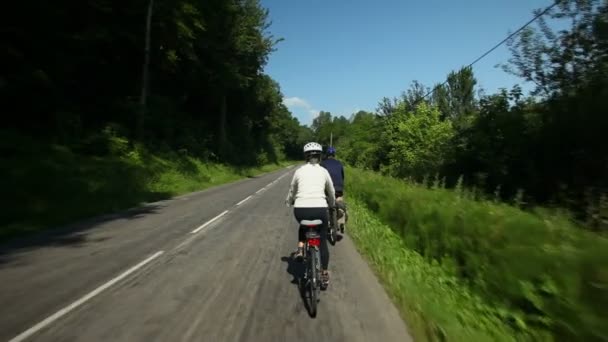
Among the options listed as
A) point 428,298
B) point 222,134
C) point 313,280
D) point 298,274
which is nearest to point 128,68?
point 222,134

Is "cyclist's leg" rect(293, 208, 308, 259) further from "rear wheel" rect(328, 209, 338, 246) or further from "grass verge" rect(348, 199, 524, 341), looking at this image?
"rear wheel" rect(328, 209, 338, 246)

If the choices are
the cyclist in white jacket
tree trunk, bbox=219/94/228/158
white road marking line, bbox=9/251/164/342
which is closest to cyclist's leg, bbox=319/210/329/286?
the cyclist in white jacket

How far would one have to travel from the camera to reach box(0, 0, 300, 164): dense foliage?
59.3 ft

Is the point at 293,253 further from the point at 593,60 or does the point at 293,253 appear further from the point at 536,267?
the point at 593,60

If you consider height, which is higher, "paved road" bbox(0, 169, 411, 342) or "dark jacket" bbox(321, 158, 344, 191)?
"dark jacket" bbox(321, 158, 344, 191)

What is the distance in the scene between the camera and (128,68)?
28719 mm

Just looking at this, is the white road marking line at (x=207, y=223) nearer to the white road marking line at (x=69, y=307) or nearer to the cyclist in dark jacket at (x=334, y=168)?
the white road marking line at (x=69, y=307)

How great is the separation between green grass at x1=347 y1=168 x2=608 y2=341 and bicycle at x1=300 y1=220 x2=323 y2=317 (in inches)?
48.8

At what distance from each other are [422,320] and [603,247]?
2009 millimetres

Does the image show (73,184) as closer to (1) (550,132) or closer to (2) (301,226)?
(2) (301,226)

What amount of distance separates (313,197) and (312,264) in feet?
3.26

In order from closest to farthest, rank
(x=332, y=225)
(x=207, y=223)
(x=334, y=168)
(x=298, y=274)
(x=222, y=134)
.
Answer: (x=298, y=274)
(x=332, y=225)
(x=334, y=168)
(x=207, y=223)
(x=222, y=134)

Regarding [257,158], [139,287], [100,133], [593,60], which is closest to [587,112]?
[593,60]

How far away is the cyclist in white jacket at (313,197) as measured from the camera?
232 inches
